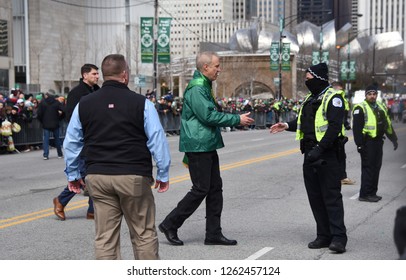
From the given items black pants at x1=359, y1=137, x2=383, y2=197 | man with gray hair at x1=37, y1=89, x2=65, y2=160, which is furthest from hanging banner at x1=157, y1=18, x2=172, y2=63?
black pants at x1=359, y1=137, x2=383, y2=197

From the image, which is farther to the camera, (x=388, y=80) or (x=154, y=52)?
(x=388, y=80)

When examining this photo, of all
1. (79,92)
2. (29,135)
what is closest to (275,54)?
(29,135)

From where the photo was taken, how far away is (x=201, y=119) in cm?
722

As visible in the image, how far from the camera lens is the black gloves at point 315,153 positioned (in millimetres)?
7098

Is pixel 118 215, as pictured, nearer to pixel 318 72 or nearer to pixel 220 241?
pixel 220 241

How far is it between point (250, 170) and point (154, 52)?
2108 centimetres

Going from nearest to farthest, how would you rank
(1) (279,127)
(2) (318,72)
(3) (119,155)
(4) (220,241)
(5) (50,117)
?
(3) (119,155), (2) (318,72), (1) (279,127), (4) (220,241), (5) (50,117)

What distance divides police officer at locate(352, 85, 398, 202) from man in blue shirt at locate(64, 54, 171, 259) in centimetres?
609

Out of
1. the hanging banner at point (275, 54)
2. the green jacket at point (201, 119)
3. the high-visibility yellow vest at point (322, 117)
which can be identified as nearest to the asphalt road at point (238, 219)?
the green jacket at point (201, 119)

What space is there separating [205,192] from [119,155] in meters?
2.33

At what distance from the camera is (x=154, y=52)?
1419 inches

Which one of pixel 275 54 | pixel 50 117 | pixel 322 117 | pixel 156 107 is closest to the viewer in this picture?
pixel 322 117
